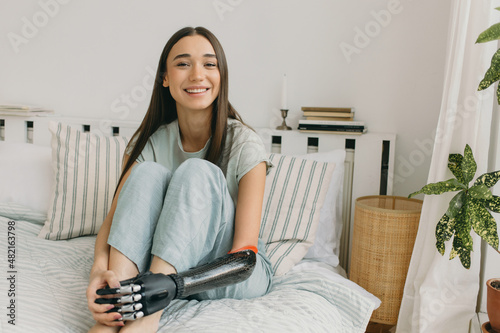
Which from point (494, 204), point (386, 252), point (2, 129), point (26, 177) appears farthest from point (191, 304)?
point (2, 129)

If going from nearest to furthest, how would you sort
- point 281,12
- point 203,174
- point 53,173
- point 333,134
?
point 203,174 → point 53,173 → point 333,134 → point 281,12

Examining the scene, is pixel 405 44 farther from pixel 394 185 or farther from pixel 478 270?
pixel 478 270

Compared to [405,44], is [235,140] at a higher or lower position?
lower

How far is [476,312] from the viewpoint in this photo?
149cm

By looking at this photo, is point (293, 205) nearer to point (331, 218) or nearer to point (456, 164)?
point (331, 218)

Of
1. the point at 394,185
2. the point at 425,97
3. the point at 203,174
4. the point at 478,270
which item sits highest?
the point at 425,97

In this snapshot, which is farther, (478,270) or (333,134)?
(333,134)

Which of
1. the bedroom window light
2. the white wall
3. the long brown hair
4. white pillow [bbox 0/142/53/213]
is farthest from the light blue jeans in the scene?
the bedroom window light

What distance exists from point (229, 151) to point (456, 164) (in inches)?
30.4

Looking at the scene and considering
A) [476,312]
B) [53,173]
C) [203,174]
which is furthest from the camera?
[53,173]

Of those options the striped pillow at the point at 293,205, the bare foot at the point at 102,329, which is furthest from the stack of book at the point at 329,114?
the bare foot at the point at 102,329

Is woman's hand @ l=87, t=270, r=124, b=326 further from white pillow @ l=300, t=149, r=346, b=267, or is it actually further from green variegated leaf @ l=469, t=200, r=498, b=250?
green variegated leaf @ l=469, t=200, r=498, b=250

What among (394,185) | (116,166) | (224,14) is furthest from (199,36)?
(394,185)

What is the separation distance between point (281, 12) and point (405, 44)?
23.9 inches
